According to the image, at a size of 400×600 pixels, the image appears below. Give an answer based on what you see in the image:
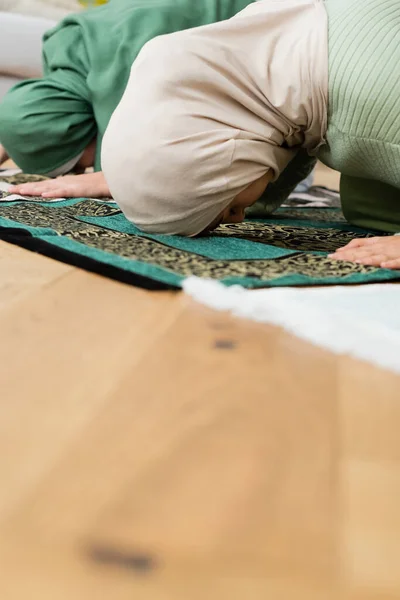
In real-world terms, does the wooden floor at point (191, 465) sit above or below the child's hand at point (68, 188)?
above

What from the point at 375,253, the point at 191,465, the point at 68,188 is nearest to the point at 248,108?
the point at 375,253

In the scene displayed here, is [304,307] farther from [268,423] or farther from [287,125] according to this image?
[287,125]

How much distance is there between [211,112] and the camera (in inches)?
37.5

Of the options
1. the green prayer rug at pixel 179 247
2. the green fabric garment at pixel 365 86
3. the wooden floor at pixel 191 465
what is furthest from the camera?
the green fabric garment at pixel 365 86

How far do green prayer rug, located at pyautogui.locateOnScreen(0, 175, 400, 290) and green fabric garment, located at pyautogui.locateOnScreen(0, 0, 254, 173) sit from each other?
35 centimetres

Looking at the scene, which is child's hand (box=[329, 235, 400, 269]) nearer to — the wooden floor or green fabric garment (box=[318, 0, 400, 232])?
green fabric garment (box=[318, 0, 400, 232])

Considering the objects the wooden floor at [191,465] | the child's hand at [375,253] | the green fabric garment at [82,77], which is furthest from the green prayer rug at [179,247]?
the green fabric garment at [82,77]

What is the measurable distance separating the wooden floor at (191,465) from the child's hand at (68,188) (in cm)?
81

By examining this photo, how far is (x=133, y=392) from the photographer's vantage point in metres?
0.51

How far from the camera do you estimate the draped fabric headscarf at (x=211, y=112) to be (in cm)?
94

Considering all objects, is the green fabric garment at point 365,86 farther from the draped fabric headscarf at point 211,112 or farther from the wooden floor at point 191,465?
the wooden floor at point 191,465

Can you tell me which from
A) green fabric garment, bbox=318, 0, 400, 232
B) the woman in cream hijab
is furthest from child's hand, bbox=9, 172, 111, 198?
green fabric garment, bbox=318, 0, 400, 232

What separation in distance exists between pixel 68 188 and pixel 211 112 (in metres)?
0.56

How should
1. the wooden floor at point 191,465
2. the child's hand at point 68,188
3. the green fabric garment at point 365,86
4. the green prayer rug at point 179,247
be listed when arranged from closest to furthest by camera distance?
the wooden floor at point 191,465 < the green prayer rug at point 179,247 < the green fabric garment at point 365,86 < the child's hand at point 68,188
